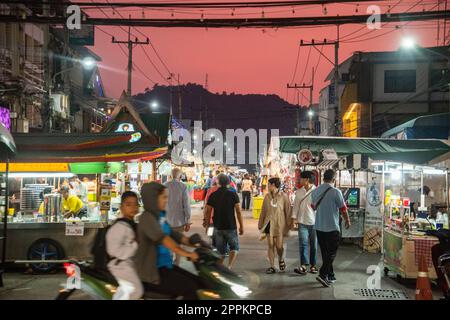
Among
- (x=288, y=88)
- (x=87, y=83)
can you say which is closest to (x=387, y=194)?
(x=87, y=83)

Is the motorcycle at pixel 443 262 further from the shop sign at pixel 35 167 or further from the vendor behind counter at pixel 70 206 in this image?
the shop sign at pixel 35 167

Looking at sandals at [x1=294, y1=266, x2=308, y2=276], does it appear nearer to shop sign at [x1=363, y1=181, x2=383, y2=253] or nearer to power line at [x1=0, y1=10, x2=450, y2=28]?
shop sign at [x1=363, y1=181, x2=383, y2=253]

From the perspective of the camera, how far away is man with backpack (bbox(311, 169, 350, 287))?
9.80 m

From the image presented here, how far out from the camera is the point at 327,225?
32.1 feet

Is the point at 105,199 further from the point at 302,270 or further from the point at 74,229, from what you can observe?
the point at 302,270

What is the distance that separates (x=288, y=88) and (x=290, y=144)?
4019cm

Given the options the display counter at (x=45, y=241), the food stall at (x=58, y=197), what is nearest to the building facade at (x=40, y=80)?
the food stall at (x=58, y=197)

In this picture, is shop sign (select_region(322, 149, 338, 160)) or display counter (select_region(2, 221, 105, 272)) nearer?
display counter (select_region(2, 221, 105, 272))

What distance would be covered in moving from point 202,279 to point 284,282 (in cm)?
479

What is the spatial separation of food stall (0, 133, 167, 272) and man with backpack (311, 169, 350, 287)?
4637mm

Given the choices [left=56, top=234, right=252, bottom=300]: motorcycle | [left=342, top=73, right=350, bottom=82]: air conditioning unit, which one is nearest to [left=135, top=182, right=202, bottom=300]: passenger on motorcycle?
[left=56, top=234, right=252, bottom=300]: motorcycle

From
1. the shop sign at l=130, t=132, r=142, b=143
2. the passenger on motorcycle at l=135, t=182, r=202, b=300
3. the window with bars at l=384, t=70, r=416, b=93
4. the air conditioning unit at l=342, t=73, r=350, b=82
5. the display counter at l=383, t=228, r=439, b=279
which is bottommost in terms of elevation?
the display counter at l=383, t=228, r=439, b=279

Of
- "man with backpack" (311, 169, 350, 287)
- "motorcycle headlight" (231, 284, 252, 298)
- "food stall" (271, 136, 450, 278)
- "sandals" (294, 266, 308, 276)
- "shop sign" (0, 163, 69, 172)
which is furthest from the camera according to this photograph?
"shop sign" (0, 163, 69, 172)

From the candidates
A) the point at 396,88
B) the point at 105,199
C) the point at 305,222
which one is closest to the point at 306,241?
the point at 305,222
